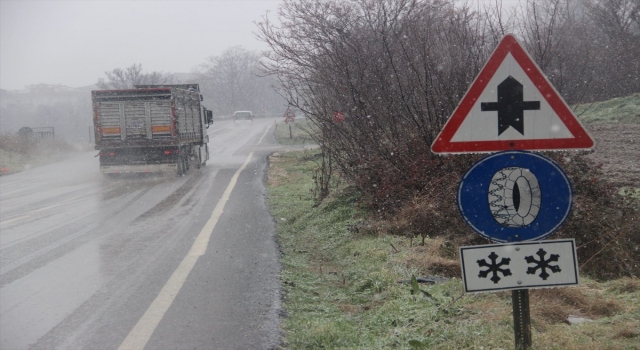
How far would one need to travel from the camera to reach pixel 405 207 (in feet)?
28.2

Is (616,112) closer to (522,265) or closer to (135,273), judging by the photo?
(135,273)

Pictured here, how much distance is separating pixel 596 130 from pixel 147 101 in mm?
14046

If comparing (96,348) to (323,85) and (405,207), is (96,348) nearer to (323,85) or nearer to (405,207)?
(405,207)

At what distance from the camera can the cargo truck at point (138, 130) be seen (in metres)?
20.4

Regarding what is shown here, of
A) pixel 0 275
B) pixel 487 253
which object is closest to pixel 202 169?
pixel 0 275

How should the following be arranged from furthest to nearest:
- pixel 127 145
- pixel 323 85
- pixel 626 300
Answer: pixel 127 145
pixel 323 85
pixel 626 300

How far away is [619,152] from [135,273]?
10519 millimetres

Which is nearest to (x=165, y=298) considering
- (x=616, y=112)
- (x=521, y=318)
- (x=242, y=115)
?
(x=521, y=318)

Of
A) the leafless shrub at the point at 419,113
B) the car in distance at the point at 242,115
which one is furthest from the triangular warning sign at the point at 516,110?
the car in distance at the point at 242,115

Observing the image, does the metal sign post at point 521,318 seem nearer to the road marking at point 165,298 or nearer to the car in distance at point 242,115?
the road marking at point 165,298

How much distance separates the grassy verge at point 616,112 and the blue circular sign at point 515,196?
1675 centimetres

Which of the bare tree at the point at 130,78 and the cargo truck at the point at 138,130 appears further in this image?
the bare tree at the point at 130,78

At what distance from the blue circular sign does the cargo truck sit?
18094 mm

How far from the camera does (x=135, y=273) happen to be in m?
6.90
